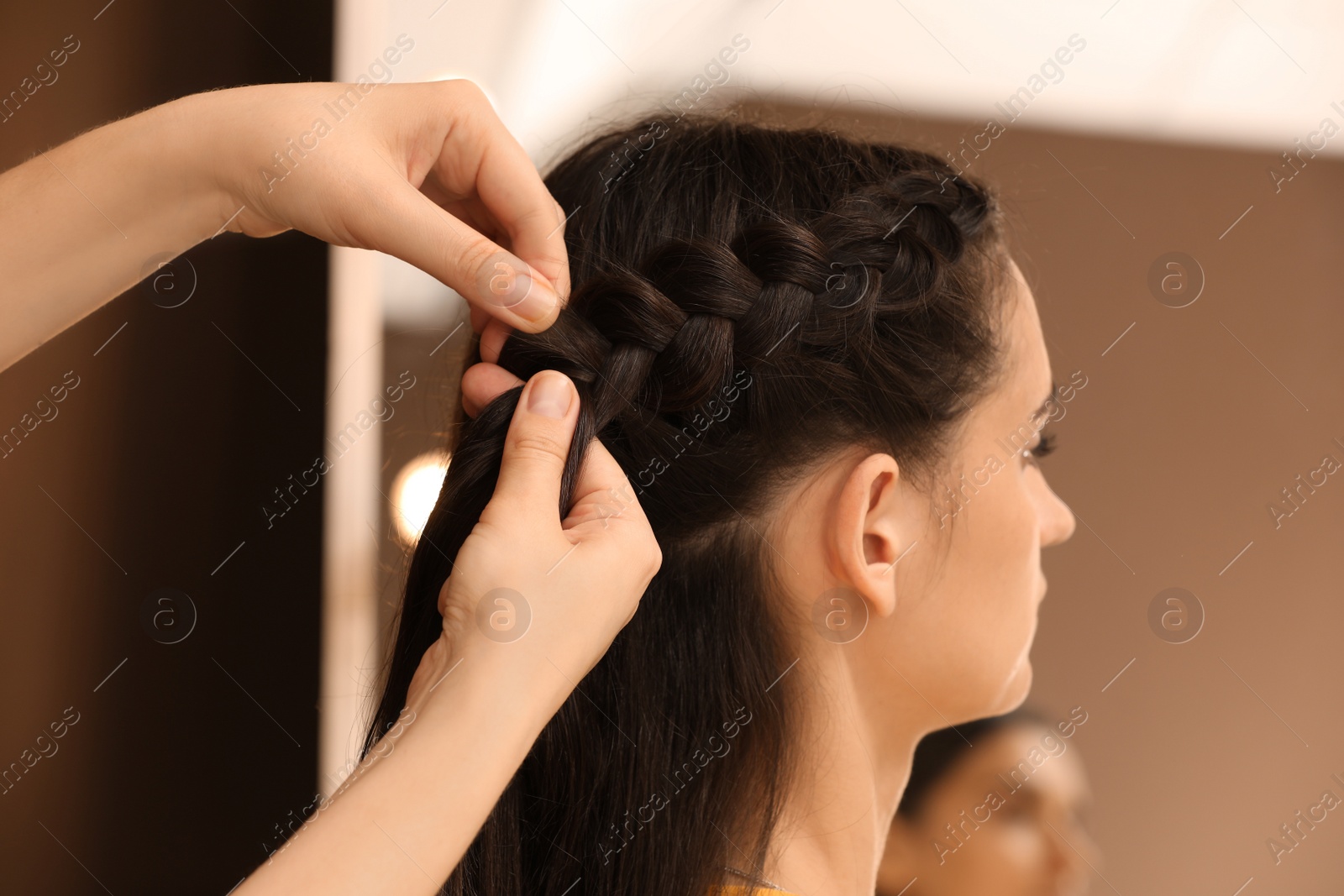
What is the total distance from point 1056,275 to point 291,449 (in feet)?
5.16

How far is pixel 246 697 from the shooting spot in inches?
51.3

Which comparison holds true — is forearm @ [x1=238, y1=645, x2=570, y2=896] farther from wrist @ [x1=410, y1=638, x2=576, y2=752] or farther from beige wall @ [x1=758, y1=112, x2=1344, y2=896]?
beige wall @ [x1=758, y1=112, x2=1344, y2=896]

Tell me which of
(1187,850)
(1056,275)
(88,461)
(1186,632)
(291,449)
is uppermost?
(88,461)

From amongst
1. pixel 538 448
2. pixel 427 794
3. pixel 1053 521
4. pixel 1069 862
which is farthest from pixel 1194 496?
pixel 427 794

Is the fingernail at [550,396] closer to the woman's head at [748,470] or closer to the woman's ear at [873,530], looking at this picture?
the woman's head at [748,470]

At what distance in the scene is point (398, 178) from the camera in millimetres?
601

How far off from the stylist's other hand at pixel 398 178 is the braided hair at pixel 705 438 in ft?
0.20

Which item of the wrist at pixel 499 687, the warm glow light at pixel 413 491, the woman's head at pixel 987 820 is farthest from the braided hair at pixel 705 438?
the woman's head at pixel 987 820

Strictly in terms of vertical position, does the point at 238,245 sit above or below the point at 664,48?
above

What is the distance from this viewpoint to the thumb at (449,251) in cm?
59

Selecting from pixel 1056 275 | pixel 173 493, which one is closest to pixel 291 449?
pixel 173 493

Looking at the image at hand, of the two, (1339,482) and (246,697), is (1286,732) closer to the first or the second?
(1339,482)

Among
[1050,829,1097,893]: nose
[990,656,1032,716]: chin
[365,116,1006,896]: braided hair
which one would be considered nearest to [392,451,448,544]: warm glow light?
[365,116,1006,896]: braided hair

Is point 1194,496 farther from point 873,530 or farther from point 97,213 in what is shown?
point 97,213
